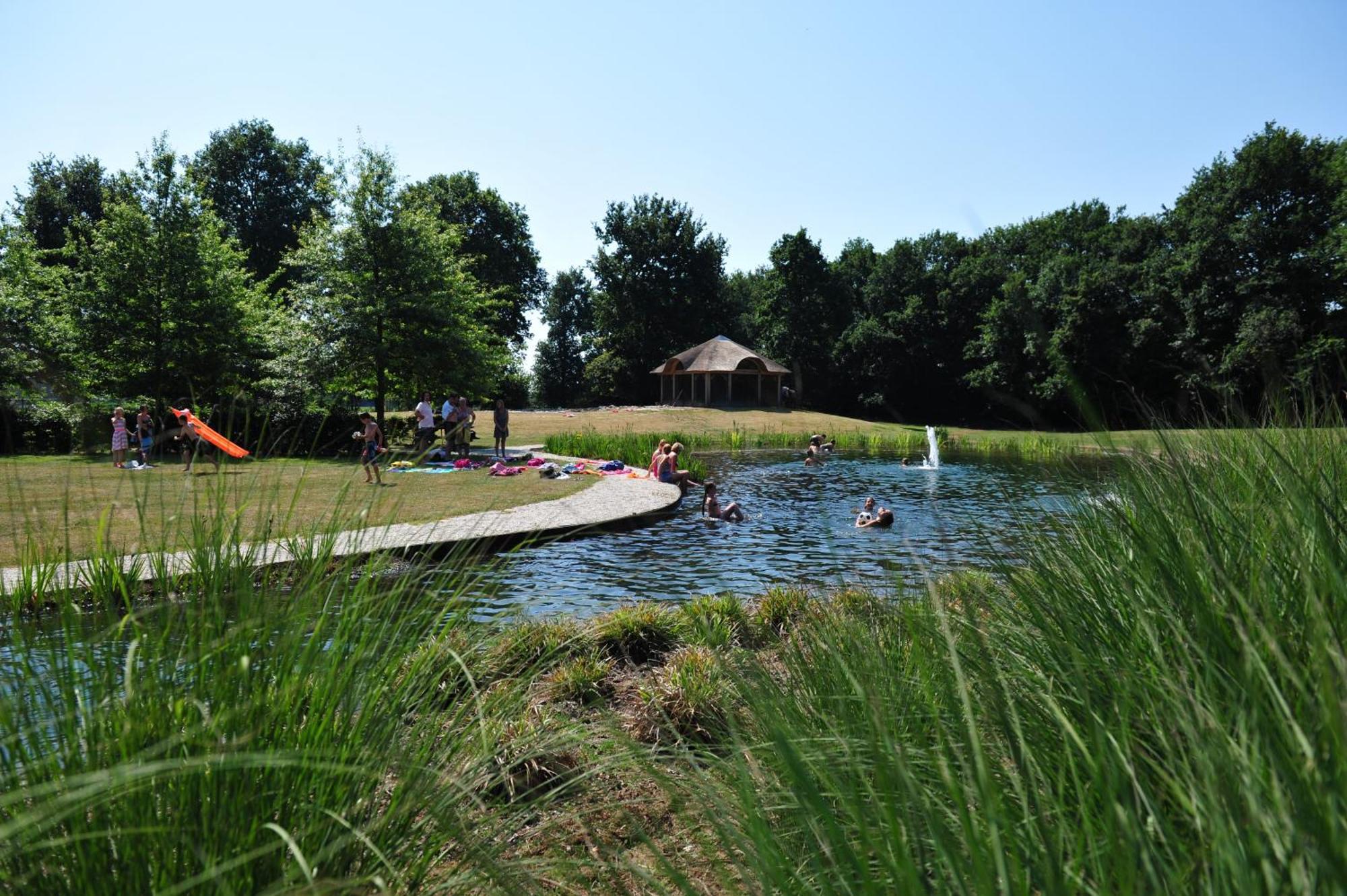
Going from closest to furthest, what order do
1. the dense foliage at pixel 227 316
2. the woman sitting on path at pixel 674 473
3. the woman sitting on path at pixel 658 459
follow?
the woman sitting on path at pixel 674 473
the woman sitting on path at pixel 658 459
the dense foliage at pixel 227 316

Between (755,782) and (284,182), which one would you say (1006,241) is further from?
(755,782)

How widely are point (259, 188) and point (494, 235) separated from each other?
56.0 feet

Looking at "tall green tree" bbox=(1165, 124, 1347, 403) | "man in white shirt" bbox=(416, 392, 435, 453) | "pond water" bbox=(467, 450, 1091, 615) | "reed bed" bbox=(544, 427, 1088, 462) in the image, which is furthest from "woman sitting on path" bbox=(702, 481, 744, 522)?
"tall green tree" bbox=(1165, 124, 1347, 403)

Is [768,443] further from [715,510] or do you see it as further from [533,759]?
[533,759]

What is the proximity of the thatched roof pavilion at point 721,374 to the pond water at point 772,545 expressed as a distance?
109 ft

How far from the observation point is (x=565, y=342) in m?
79.2

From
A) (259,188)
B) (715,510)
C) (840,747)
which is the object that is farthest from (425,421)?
(259,188)

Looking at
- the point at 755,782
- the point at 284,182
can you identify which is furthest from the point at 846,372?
the point at 755,782

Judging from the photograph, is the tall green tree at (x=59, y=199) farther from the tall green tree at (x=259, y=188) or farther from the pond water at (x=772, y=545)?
the pond water at (x=772, y=545)

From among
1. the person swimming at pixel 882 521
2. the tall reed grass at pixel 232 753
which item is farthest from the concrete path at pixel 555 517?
the tall reed grass at pixel 232 753

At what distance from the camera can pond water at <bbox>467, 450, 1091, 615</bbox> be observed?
13.6 ft

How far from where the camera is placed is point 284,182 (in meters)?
59.1

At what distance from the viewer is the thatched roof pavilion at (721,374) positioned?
52625 millimetres

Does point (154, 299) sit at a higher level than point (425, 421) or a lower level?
higher
